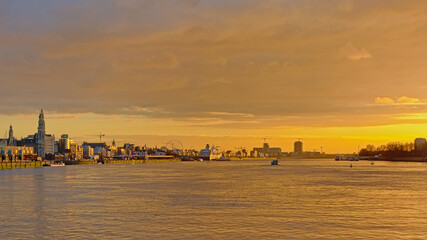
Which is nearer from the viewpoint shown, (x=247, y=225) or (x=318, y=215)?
(x=247, y=225)

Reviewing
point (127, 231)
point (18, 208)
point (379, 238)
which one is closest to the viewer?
point (379, 238)

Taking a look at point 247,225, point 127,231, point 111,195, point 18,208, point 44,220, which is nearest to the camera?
point 127,231

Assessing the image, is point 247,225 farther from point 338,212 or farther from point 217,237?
point 338,212

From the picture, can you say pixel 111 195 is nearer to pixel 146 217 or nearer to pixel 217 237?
pixel 146 217

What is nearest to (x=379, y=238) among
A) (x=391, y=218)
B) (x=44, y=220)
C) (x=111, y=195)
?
(x=391, y=218)

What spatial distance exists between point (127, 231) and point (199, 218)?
8.70 meters

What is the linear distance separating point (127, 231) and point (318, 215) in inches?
749

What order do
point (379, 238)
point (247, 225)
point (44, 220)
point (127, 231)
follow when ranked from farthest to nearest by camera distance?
point (44, 220), point (247, 225), point (127, 231), point (379, 238)

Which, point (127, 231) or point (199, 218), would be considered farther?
point (199, 218)

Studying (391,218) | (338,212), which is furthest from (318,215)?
(391,218)

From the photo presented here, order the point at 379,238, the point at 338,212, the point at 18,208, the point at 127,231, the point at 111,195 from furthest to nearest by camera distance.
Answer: the point at 111,195 → the point at 18,208 → the point at 338,212 → the point at 127,231 → the point at 379,238

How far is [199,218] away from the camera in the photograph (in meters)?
46.2

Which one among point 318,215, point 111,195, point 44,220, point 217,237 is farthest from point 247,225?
point 111,195

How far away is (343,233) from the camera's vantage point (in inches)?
1512
